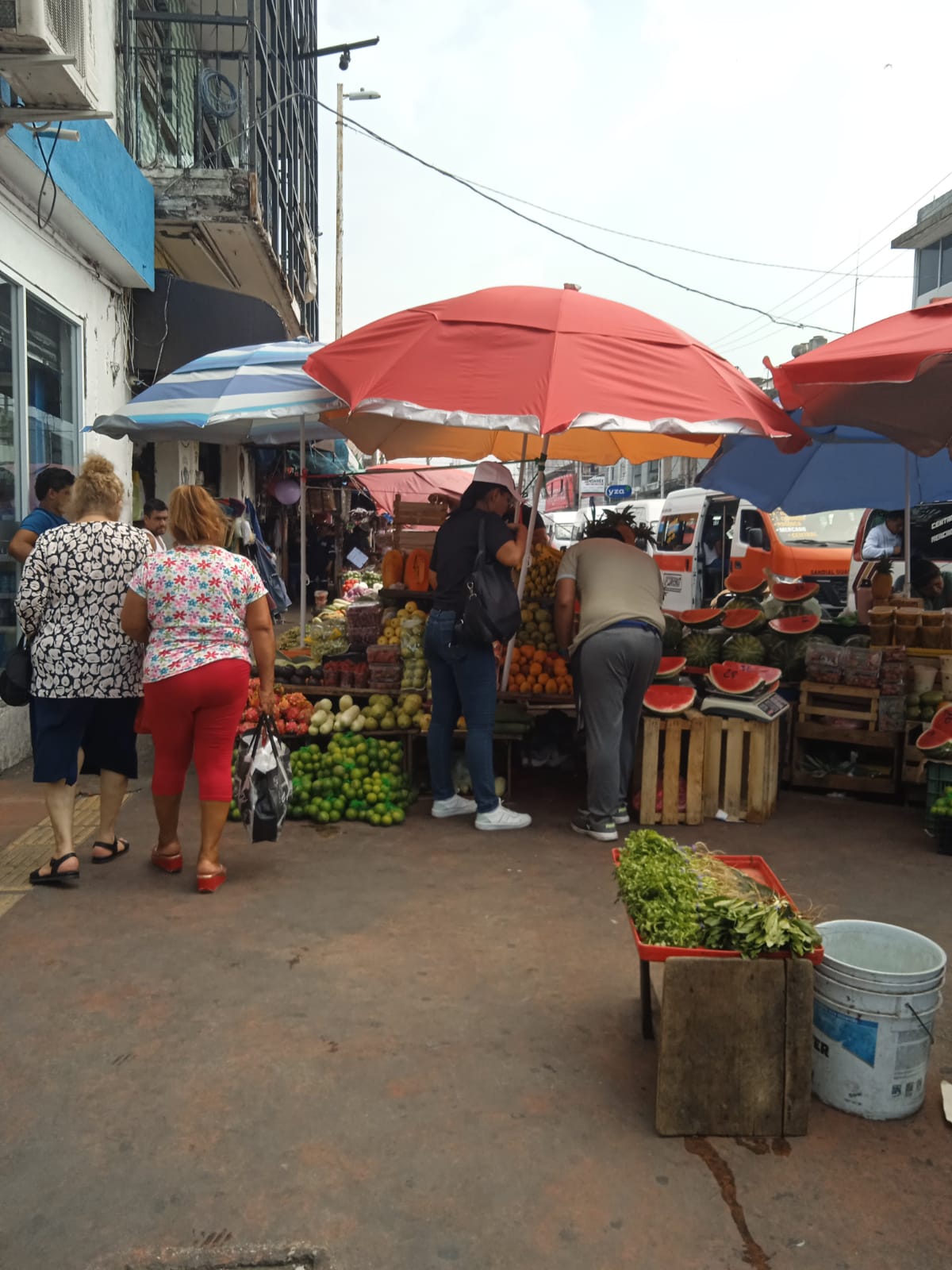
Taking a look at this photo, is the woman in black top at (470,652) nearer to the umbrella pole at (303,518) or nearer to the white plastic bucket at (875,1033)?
the umbrella pole at (303,518)

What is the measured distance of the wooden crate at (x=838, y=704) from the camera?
6691mm

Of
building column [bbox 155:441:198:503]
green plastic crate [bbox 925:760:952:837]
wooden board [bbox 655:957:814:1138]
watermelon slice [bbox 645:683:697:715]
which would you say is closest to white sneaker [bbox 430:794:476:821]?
watermelon slice [bbox 645:683:697:715]

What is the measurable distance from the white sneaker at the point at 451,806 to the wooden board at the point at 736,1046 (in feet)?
10.9

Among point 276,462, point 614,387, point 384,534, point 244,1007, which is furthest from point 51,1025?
point 276,462

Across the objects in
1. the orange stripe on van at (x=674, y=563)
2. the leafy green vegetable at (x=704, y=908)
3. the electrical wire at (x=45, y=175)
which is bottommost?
the leafy green vegetable at (x=704, y=908)

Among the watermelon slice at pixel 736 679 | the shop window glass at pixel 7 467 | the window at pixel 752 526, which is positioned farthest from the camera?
the window at pixel 752 526

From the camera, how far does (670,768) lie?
5988 mm

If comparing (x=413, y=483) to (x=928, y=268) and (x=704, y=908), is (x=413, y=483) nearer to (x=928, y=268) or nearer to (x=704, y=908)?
(x=704, y=908)

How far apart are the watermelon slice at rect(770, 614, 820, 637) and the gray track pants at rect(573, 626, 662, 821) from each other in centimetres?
208

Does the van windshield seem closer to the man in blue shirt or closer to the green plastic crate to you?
the green plastic crate

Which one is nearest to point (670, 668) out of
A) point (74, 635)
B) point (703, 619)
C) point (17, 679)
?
point (703, 619)

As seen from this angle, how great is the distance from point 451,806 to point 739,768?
188 centimetres

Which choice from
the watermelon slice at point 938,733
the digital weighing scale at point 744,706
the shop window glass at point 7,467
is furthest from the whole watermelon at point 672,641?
the shop window glass at point 7,467

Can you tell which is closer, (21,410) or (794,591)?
(21,410)
